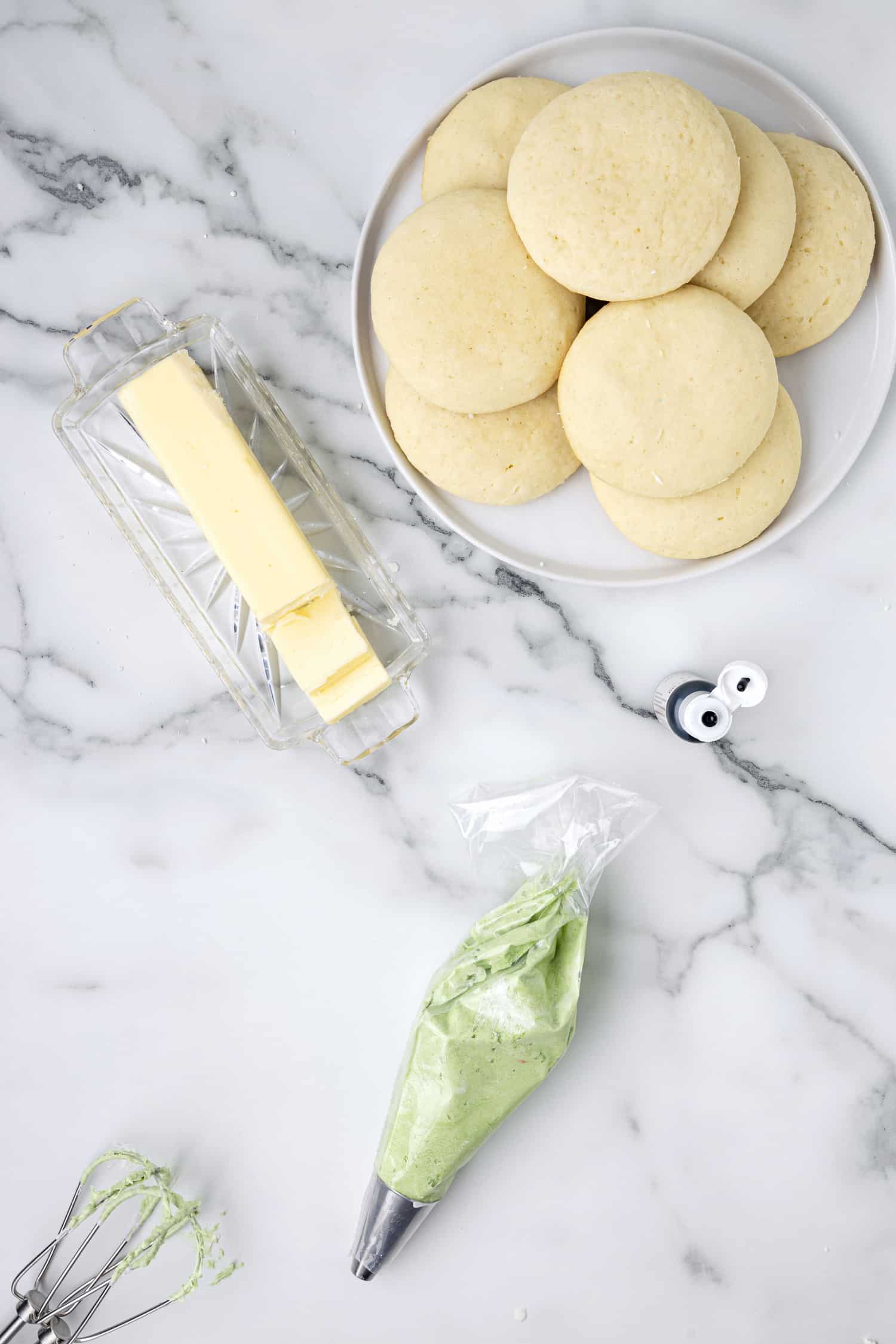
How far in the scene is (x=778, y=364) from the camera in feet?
3.09

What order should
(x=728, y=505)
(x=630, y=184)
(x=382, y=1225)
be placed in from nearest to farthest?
(x=630, y=184)
(x=728, y=505)
(x=382, y=1225)

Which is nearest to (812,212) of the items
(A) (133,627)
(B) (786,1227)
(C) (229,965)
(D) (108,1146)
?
(A) (133,627)

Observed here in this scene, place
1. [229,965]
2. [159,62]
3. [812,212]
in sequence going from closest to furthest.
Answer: [812,212], [159,62], [229,965]

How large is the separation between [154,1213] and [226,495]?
84cm

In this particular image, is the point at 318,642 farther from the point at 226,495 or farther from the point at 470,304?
the point at 470,304

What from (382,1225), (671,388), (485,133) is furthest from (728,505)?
(382,1225)

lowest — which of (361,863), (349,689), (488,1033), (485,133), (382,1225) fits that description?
(382,1225)

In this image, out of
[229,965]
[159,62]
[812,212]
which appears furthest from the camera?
[229,965]

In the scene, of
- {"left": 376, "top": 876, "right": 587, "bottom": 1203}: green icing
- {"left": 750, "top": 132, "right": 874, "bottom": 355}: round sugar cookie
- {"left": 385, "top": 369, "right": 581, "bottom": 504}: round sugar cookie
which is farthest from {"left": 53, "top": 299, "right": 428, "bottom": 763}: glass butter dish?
{"left": 750, "top": 132, "right": 874, "bottom": 355}: round sugar cookie

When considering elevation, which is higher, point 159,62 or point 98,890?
point 159,62

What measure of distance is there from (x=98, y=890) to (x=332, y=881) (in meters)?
0.28

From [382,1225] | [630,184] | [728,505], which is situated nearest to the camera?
[630,184]

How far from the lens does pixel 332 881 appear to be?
108cm

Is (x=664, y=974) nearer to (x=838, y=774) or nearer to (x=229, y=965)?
(x=838, y=774)
